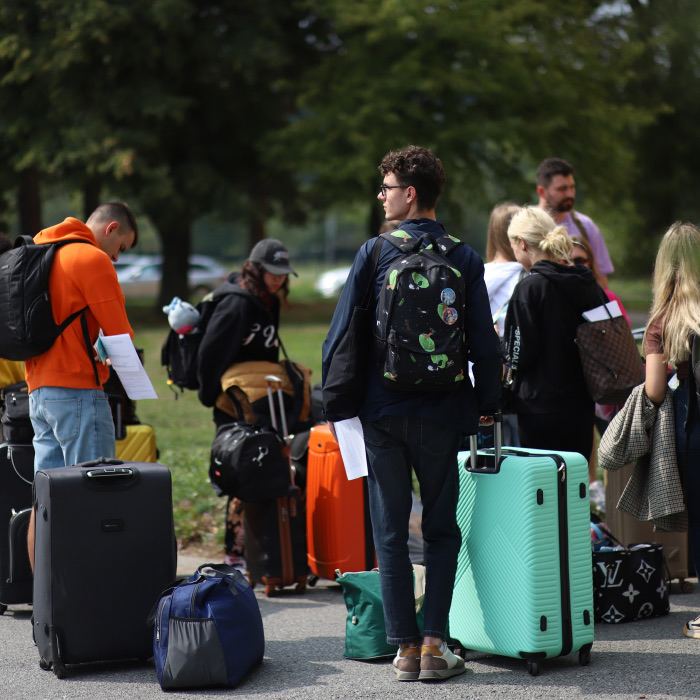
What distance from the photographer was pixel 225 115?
27469 mm

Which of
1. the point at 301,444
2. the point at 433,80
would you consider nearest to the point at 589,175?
the point at 433,80

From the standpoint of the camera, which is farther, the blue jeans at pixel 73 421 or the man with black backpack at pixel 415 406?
the blue jeans at pixel 73 421

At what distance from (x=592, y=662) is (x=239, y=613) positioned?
1.43m

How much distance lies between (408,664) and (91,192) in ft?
80.1

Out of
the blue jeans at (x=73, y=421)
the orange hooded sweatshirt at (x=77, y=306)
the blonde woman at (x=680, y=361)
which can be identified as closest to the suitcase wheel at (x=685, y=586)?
the blonde woman at (x=680, y=361)

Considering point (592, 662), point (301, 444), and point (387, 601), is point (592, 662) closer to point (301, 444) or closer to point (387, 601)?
point (387, 601)

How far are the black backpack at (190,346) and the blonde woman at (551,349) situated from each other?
5.78 feet

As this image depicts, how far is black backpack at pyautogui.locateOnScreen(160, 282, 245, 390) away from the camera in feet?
22.3

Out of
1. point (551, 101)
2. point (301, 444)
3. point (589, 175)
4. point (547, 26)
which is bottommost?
point (301, 444)

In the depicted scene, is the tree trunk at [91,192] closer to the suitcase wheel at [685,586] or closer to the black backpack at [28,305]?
the black backpack at [28,305]

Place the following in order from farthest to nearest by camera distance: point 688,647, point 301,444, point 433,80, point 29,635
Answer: point 433,80 < point 301,444 < point 29,635 < point 688,647

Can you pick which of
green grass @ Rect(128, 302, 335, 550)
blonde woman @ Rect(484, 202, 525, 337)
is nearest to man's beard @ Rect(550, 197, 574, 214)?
blonde woman @ Rect(484, 202, 525, 337)

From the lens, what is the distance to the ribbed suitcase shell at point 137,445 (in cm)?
695

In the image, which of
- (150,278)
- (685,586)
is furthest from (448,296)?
(150,278)
